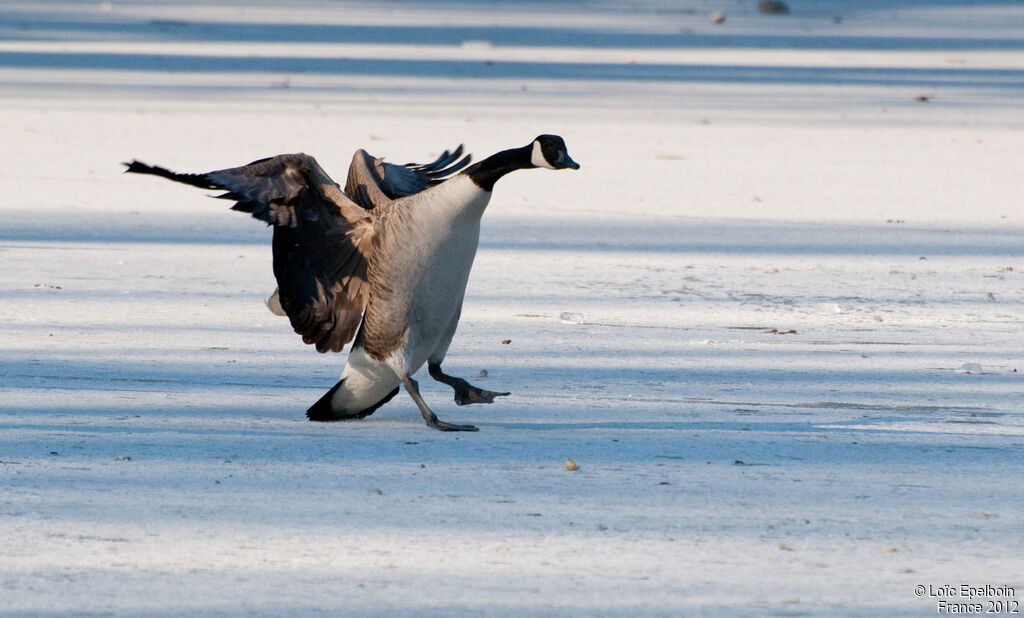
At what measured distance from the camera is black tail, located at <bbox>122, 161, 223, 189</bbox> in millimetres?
4156

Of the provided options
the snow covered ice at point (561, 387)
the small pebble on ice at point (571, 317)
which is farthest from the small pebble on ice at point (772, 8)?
the small pebble on ice at point (571, 317)

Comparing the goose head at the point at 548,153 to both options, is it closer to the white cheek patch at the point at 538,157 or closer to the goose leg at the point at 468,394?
the white cheek patch at the point at 538,157

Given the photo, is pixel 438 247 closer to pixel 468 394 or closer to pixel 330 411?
pixel 468 394

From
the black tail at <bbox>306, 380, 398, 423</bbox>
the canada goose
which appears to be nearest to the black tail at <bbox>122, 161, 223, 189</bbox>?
the canada goose

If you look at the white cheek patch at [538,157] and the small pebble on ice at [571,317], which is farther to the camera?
the small pebble on ice at [571,317]

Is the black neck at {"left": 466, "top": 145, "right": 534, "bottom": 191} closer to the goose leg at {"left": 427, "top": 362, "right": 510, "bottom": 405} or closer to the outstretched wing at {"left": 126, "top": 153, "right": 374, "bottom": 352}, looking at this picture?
the outstretched wing at {"left": 126, "top": 153, "right": 374, "bottom": 352}

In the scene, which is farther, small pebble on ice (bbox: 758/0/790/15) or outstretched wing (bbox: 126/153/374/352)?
small pebble on ice (bbox: 758/0/790/15)

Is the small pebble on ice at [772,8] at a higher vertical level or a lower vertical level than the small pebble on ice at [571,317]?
higher

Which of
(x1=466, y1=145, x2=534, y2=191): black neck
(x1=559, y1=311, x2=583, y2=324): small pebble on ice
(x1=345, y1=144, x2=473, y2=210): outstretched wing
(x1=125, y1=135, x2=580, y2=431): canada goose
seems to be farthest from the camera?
(x1=559, y1=311, x2=583, y2=324): small pebble on ice

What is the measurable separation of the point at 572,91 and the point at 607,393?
11028mm

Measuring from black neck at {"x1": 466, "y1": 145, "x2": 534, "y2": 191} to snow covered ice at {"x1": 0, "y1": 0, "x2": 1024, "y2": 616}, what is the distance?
739mm

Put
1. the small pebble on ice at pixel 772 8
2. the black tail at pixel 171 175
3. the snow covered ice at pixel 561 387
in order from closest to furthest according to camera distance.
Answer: the snow covered ice at pixel 561 387 < the black tail at pixel 171 175 < the small pebble on ice at pixel 772 8

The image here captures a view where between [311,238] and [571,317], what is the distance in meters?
1.80

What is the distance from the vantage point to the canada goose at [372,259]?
443 centimetres
